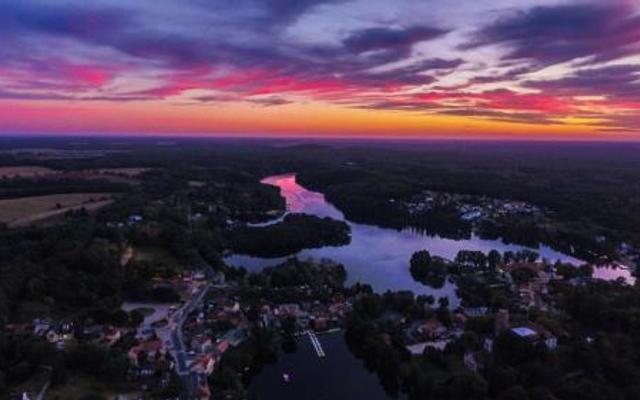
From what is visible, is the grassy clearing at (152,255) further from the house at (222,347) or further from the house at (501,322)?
the house at (501,322)

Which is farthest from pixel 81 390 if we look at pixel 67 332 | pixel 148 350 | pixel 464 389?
pixel 464 389

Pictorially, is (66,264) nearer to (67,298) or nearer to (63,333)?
(67,298)

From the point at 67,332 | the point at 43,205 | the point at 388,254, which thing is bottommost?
the point at 388,254

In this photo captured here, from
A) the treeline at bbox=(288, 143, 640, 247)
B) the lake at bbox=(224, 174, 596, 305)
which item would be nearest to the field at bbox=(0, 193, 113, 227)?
the lake at bbox=(224, 174, 596, 305)

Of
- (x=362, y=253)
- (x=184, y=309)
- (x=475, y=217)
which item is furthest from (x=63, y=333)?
(x=475, y=217)

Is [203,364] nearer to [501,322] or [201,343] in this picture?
[201,343]
